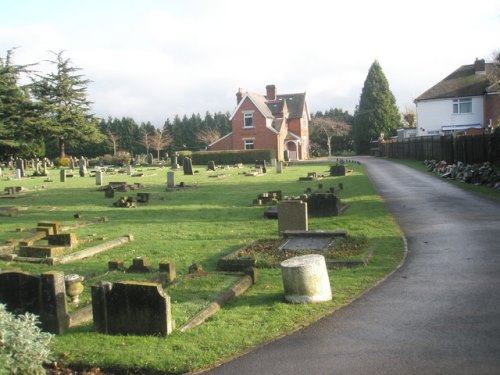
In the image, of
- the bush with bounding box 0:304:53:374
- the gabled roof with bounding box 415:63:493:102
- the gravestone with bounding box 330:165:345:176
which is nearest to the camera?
the bush with bounding box 0:304:53:374

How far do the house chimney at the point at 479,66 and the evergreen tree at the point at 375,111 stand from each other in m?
24.2

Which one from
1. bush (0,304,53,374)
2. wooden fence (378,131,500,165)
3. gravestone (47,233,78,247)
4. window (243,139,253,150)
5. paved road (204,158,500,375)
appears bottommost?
paved road (204,158,500,375)

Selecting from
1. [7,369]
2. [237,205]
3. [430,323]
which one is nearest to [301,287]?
[430,323]

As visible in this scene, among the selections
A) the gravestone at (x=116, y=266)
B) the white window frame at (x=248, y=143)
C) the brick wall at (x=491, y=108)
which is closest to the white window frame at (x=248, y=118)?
the white window frame at (x=248, y=143)

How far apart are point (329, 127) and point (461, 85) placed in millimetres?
34780

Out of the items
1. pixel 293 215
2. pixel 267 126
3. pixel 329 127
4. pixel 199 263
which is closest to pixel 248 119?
pixel 267 126

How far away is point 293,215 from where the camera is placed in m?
13.1

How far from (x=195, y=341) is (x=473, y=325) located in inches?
132

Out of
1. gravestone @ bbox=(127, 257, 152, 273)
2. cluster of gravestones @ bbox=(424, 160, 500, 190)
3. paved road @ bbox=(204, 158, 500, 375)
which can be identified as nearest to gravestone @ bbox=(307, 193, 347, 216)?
paved road @ bbox=(204, 158, 500, 375)

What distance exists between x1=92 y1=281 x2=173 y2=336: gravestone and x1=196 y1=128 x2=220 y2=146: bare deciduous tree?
8608 centimetres

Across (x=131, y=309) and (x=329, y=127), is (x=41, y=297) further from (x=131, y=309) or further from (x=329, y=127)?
(x=329, y=127)

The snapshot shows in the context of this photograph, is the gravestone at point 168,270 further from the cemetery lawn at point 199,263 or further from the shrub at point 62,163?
the shrub at point 62,163

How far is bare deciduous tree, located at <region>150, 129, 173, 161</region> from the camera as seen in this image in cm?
8839

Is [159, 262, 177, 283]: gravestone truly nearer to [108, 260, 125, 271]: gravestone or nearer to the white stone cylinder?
[108, 260, 125, 271]: gravestone
